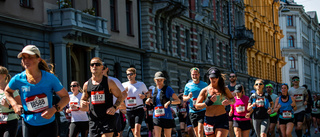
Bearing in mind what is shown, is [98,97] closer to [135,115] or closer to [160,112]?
[160,112]

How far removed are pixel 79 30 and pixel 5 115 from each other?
13158 millimetres

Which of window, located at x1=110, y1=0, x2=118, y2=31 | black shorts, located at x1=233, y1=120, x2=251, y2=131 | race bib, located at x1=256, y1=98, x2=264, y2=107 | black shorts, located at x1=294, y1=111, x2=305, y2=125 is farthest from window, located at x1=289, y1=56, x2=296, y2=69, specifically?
black shorts, located at x1=233, y1=120, x2=251, y2=131

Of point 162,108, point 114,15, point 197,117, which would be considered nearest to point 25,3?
point 114,15

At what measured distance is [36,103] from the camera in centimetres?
689

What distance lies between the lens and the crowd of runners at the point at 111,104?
6930 millimetres

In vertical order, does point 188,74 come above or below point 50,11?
below

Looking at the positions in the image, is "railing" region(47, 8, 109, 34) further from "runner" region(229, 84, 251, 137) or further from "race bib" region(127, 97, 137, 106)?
"runner" region(229, 84, 251, 137)

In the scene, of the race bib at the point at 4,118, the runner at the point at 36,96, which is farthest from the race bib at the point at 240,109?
the runner at the point at 36,96

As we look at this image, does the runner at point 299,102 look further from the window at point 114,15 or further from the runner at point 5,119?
the window at point 114,15

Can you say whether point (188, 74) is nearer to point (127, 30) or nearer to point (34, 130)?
point (127, 30)

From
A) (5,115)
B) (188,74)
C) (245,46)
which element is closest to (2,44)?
(5,115)

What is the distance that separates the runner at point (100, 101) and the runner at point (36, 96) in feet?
6.44

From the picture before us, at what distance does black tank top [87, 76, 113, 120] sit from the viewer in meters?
9.00

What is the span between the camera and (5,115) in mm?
9906
